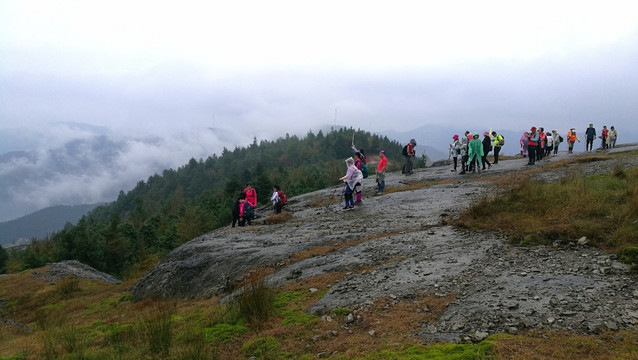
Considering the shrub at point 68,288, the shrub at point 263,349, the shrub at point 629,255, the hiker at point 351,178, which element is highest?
the hiker at point 351,178

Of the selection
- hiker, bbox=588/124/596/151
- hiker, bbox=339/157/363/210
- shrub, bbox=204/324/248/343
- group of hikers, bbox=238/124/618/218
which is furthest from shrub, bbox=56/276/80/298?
hiker, bbox=588/124/596/151

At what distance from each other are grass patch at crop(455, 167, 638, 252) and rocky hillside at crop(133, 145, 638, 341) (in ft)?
1.07

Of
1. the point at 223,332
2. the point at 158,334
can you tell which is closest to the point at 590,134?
the point at 223,332

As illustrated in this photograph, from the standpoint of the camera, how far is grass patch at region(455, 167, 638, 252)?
297 inches

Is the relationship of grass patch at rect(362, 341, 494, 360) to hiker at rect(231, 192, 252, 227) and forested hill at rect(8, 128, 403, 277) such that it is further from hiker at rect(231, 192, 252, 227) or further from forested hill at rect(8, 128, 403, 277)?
forested hill at rect(8, 128, 403, 277)

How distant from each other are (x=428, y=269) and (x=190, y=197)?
417 feet

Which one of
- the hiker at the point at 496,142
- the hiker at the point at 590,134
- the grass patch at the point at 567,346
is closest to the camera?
the grass patch at the point at 567,346

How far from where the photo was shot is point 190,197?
127 meters

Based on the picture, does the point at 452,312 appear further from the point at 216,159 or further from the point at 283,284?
the point at 216,159

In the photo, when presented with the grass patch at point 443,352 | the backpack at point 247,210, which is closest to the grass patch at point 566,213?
the grass patch at point 443,352

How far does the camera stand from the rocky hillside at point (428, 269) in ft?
16.8

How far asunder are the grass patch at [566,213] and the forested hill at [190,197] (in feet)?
60.0

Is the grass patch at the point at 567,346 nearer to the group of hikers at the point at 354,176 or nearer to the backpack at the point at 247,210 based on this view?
the group of hikers at the point at 354,176

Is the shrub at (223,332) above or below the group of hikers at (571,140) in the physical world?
below
